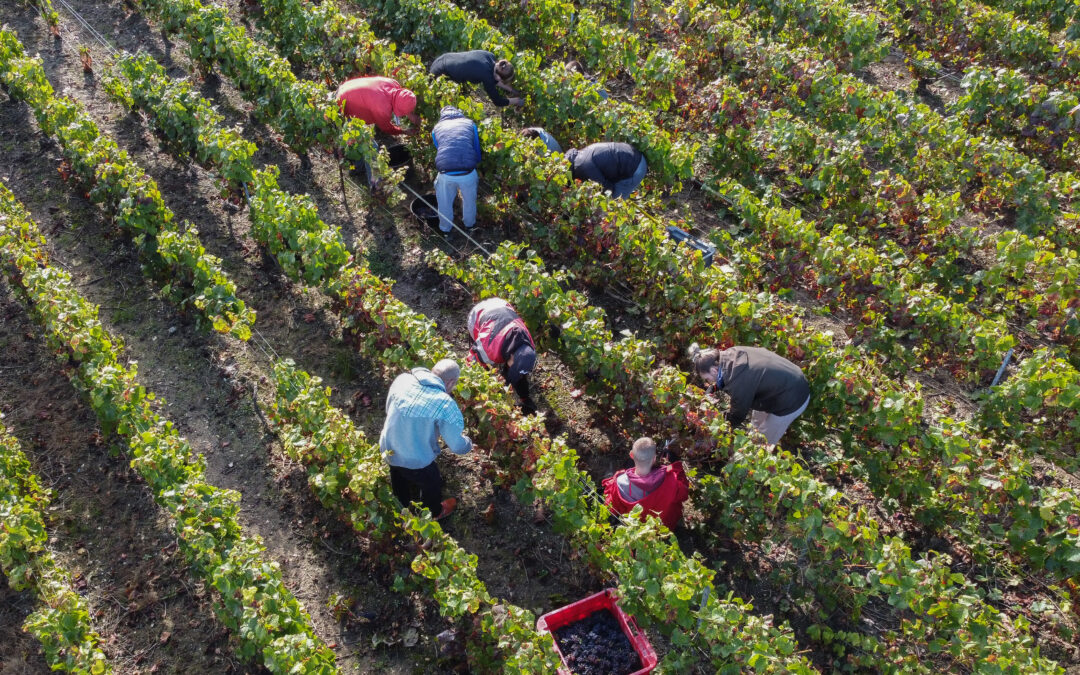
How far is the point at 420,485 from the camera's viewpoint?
6.00 m

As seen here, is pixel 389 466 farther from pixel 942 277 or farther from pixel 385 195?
pixel 942 277

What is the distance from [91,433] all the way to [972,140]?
427 inches

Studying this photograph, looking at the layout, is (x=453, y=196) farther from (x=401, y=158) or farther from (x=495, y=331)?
(x=495, y=331)

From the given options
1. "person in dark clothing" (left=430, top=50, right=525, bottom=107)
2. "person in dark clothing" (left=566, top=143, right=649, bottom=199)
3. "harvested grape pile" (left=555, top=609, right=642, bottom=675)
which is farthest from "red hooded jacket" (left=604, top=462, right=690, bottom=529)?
"person in dark clothing" (left=430, top=50, right=525, bottom=107)

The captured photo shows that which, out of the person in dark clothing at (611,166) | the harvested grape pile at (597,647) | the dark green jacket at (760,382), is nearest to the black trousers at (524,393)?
the dark green jacket at (760,382)

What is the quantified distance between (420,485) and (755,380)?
113 inches

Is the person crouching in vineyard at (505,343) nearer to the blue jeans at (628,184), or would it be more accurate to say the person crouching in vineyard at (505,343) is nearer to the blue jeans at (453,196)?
the blue jeans at (453,196)

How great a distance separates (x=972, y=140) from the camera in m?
9.92

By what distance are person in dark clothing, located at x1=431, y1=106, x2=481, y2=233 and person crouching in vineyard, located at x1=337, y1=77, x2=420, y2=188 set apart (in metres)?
0.62

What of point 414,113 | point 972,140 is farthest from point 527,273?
point 972,140

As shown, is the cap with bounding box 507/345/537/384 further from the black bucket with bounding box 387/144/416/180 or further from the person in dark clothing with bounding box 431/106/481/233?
the black bucket with bounding box 387/144/416/180

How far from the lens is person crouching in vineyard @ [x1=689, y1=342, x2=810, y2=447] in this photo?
6.21 m

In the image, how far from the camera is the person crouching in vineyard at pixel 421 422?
5.48 metres

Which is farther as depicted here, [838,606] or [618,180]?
[618,180]
